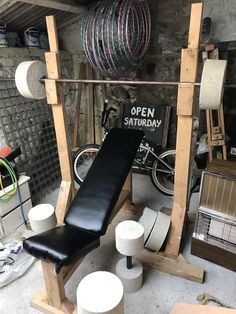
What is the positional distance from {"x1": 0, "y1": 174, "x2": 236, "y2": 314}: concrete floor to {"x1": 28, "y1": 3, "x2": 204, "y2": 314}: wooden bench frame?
0.08 m

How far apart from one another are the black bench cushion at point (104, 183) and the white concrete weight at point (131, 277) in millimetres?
366

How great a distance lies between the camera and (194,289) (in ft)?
6.13

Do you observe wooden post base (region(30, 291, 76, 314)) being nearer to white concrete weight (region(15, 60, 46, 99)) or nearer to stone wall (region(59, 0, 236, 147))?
white concrete weight (region(15, 60, 46, 99))

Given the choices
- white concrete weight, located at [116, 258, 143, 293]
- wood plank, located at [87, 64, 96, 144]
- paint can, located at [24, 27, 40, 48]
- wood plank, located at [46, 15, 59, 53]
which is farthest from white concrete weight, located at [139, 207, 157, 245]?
paint can, located at [24, 27, 40, 48]

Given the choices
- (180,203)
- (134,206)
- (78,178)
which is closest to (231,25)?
(180,203)

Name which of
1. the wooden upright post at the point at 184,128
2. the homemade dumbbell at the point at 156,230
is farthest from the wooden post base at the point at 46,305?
the wooden upright post at the point at 184,128

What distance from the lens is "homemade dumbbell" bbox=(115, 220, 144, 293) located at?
166 centimetres

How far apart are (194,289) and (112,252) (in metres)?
0.73

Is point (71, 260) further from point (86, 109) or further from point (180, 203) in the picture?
point (86, 109)

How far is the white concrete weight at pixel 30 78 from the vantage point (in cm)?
194

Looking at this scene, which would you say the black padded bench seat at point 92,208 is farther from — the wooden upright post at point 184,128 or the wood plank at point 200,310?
the wood plank at point 200,310

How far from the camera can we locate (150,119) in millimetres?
3324

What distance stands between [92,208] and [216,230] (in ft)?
3.31

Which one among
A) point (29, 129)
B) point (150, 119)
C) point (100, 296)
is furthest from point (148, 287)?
point (29, 129)
